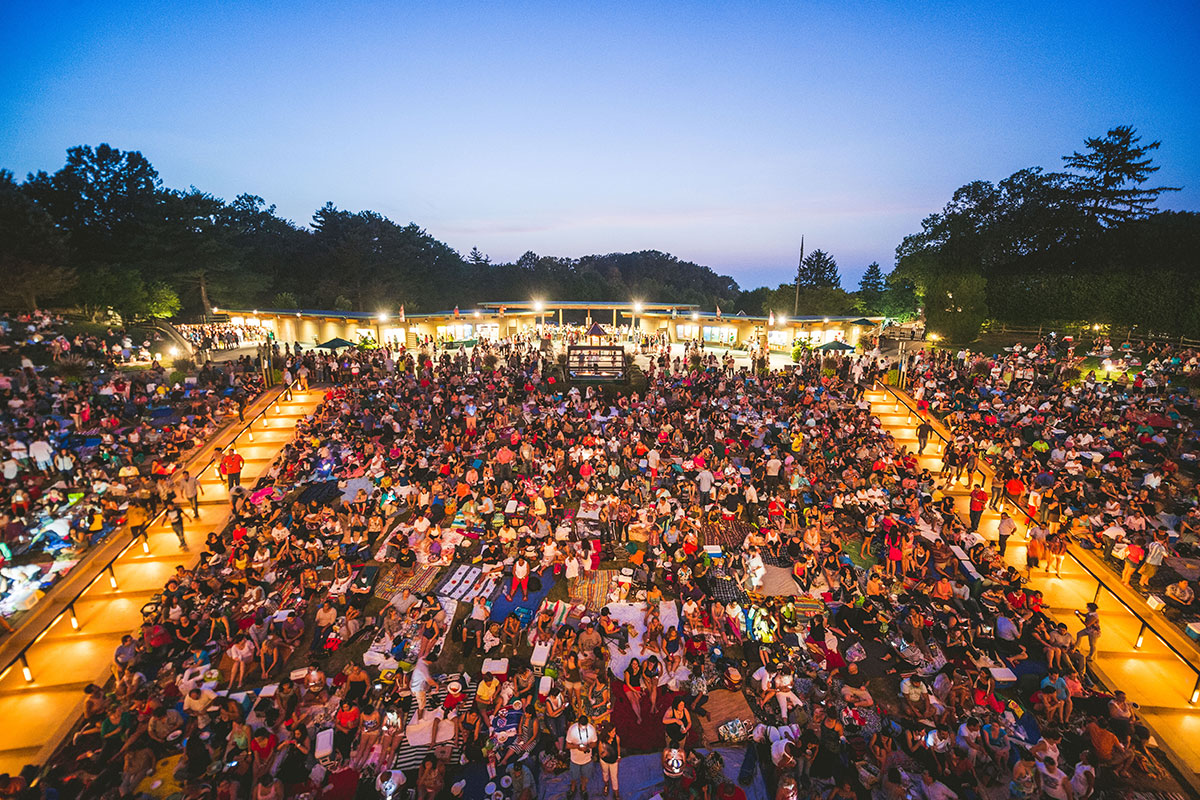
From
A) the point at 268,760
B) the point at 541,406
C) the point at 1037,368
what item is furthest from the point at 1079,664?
the point at 1037,368

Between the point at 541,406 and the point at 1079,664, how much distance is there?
1595cm

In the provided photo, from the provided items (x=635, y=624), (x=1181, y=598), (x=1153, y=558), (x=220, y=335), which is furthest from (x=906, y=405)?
(x=220, y=335)

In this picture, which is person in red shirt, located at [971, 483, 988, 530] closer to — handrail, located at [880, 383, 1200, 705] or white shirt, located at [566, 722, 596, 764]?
handrail, located at [880, 383, 1200, 705]

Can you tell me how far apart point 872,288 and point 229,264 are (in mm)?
69381

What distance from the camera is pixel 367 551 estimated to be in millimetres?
11289

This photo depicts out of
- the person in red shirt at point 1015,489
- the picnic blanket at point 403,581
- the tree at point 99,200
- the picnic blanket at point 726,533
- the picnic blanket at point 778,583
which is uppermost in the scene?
the tree at point 99,200

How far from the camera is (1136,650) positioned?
8586mm

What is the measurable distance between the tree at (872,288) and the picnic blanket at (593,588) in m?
51.2

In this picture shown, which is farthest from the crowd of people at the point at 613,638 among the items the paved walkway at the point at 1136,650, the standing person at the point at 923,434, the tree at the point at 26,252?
the tree at the point at 26,252

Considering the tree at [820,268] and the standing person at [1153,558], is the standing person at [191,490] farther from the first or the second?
the tree at [820,268]

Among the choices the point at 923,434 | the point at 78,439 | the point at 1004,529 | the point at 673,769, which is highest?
the point at 78,439

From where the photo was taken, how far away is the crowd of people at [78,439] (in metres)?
9.98

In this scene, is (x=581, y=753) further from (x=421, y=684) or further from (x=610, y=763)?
(x=421, y=684)

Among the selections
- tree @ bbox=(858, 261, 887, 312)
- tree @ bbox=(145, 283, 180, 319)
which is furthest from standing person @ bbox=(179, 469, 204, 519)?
tree @ bbox=(858, 261, 887, 312)
